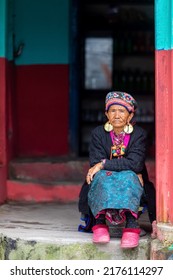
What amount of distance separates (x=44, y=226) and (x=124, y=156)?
1.02 m

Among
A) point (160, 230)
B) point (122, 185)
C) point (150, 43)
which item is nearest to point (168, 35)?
point (122, 185)

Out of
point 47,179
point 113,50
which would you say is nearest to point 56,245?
point 47,179

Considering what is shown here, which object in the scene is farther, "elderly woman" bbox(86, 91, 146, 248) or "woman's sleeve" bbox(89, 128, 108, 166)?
"woman's sleeve" bbox(89, 128, 108, 166)

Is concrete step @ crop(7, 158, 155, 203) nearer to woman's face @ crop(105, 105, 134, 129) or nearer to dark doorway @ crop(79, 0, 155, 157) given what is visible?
dark doorway @ crop(79, 0, 155, 157)

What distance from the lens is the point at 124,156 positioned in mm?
4723

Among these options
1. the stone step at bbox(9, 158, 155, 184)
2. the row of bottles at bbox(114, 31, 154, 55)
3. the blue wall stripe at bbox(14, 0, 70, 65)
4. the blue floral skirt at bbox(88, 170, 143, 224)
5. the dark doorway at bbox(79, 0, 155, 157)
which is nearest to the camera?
the blue floral skirt at bbox(88, 170, 143, 224)

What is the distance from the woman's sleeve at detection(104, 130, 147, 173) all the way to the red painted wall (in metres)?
3.09

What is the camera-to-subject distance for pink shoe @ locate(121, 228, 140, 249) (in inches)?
175

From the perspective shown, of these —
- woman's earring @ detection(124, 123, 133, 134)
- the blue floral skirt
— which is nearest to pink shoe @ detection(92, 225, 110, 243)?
the blue floral skirt

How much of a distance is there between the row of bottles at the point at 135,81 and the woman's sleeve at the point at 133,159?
151 inches

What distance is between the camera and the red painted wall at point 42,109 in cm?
765

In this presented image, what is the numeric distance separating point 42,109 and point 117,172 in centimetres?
330

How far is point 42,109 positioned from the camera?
7695mm
